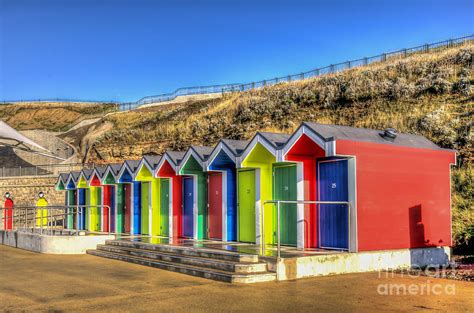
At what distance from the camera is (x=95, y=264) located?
1408cm

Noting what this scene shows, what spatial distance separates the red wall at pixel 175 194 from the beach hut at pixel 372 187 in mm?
6257

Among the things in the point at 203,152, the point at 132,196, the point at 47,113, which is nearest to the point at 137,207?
the point at 132,196

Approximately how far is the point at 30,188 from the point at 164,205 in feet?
83.6

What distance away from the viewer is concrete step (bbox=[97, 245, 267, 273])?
10938mm

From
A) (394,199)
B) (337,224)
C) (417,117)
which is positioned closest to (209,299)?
(337,224)

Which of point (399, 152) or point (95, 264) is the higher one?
point (399, 152)

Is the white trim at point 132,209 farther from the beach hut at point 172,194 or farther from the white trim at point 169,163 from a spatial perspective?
the white trim at point 169,163

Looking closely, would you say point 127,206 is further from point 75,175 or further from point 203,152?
point 203,152

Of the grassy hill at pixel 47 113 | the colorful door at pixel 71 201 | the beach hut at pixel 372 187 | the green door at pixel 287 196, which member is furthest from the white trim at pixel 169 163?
the grassy hill at pixel 47 113

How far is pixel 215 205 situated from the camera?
17.0 m

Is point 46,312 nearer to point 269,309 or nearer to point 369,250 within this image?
point 269,309

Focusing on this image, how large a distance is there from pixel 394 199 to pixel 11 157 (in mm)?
49538

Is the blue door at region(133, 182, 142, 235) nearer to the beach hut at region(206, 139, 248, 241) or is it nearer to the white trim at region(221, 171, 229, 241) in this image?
the beach hut at region(206, 139, 248, 241)

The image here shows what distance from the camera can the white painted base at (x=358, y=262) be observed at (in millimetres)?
11023
